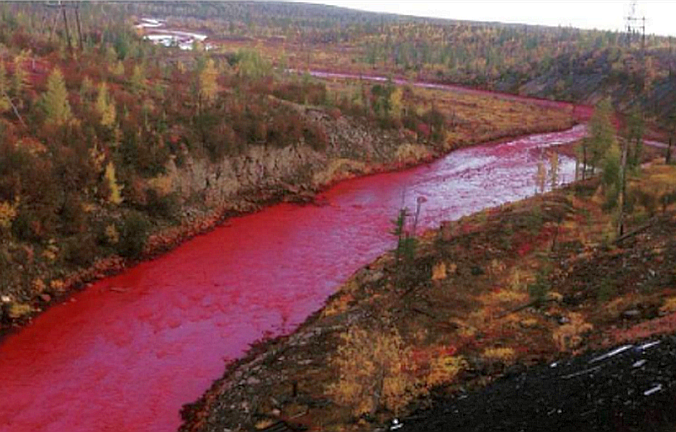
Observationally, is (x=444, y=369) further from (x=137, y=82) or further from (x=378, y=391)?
(x=137, y=82)

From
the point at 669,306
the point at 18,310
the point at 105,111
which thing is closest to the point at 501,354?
the point at 669,306

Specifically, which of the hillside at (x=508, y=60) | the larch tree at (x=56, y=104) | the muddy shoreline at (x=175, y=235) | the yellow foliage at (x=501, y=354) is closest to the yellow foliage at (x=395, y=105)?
the muddy shoreline at (x=175, y=235)

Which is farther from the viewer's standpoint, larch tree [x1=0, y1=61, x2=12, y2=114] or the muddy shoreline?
larch tree [x1=0, y1=61, x2=12, y2=114]

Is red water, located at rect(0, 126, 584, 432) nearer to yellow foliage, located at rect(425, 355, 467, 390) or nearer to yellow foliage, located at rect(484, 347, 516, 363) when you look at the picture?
yellow foliage, located at rect(425, 355, 467, 390)

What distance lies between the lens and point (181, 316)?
3041 cm

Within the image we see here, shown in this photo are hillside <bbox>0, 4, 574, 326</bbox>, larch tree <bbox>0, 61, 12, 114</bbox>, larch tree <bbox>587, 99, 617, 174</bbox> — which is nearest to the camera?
hillside <bbox>0, 4, 574, 326</bbox>

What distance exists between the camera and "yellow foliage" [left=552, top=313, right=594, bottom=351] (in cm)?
2195

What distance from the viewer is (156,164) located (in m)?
42.5

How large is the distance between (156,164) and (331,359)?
23.4 m

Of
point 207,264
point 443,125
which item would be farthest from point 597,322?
point 443,125

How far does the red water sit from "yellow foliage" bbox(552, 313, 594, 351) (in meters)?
12.2

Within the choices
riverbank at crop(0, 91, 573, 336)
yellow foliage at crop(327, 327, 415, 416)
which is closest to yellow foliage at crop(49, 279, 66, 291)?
riverbank at crop(0, 91, 573, 336)

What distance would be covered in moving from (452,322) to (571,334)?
5134 mm

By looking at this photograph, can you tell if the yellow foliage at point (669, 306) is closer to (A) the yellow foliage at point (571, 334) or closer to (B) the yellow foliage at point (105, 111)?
(A) the yellow foliage at point (571, 334)
